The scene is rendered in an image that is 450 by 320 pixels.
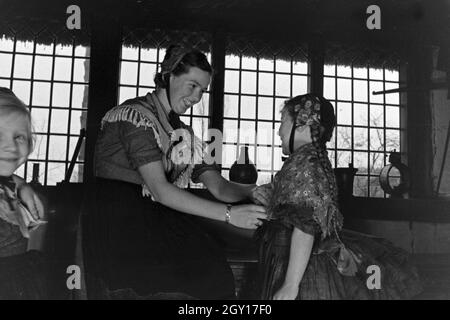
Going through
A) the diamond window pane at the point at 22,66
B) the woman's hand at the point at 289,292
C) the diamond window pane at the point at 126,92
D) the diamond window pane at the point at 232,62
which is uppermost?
the diamond window pane at the point at 232,62

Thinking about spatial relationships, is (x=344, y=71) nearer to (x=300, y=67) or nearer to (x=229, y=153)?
(x=300, y=67)

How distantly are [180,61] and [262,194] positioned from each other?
2.05 feet

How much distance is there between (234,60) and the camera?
373 cm

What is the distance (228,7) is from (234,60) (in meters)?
0.41

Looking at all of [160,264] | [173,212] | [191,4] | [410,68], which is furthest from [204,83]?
[410,68]

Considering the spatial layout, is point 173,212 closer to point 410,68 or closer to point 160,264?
point 160,264

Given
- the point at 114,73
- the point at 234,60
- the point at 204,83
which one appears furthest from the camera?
the point at 234,60

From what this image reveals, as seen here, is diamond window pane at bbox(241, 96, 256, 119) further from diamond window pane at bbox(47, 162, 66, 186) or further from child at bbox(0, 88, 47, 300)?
child at bbox(0, 88, 47, 300)

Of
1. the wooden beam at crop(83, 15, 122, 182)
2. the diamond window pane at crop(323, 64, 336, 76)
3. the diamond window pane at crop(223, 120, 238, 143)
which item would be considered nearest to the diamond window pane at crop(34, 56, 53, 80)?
the wooden beam at crop(83, 15, 122, 182)

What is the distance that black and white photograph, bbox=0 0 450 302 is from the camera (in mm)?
1655

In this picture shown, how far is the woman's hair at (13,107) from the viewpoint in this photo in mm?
1920

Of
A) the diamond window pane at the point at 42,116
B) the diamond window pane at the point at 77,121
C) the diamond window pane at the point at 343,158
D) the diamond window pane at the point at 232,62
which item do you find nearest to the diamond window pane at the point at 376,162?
the diamond window pane at the point at 343,158

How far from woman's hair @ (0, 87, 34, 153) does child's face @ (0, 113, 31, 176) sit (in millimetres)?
14

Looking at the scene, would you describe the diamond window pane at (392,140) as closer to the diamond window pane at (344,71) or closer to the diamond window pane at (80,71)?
the diamond window pane at (344,71)
